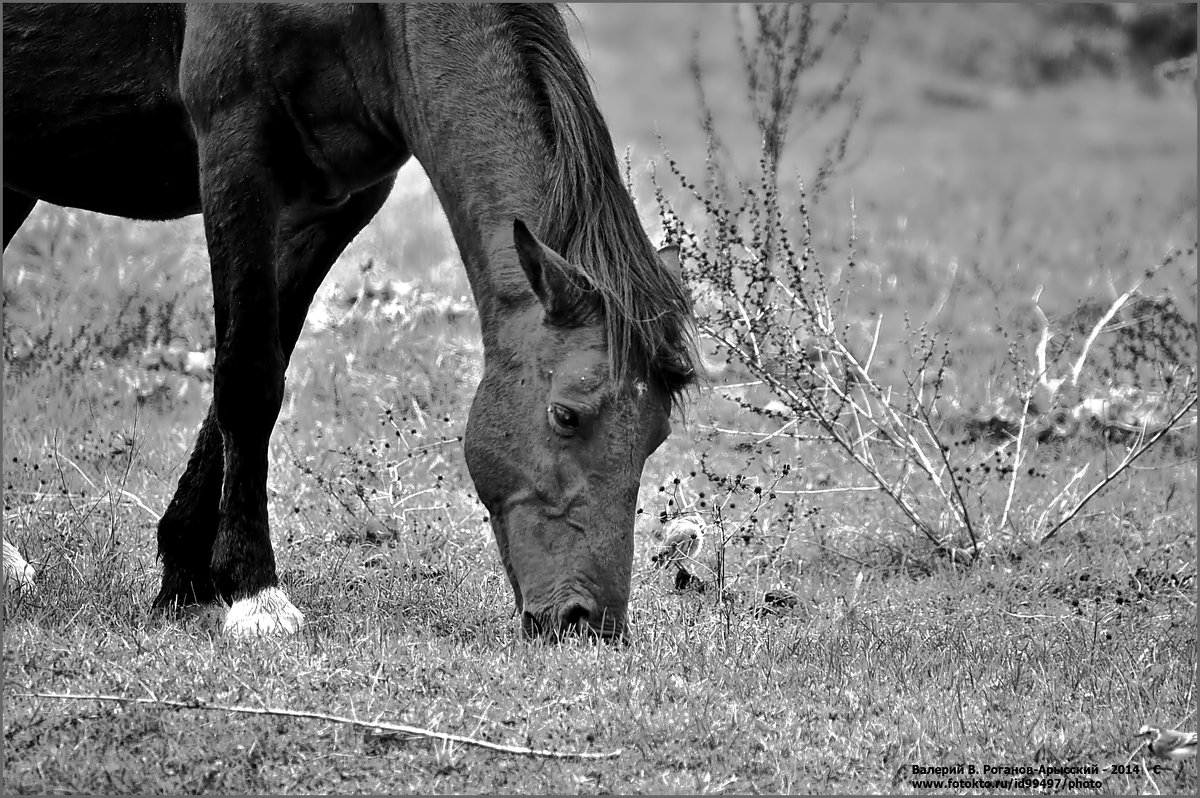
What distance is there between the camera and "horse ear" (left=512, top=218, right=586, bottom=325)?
147 inches

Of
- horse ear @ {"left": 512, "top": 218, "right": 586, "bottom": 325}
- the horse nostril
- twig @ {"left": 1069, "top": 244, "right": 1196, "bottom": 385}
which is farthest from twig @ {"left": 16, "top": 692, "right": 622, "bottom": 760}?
twig @ {"left": 1069, "top": 244, "right": 1196, "bottom": 385}

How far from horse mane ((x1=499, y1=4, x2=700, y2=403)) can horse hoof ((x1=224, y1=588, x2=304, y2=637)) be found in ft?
4.94

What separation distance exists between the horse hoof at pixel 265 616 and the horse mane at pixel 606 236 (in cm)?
151

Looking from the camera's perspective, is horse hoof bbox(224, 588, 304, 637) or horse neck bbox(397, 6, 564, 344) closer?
horse neck bbox(397, 6, 564, 344)

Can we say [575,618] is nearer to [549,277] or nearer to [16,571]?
[549,277]

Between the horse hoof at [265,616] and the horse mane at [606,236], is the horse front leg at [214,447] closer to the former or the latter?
the horse hoof at [265,616]

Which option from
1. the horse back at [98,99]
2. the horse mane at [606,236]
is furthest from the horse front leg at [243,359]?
the horse mane at [606,236]

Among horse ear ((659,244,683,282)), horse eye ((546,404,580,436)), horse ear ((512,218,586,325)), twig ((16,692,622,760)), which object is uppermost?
horse ear ((659,244,683,282))

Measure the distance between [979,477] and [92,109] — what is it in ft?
15.5

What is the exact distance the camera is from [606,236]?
12.9ft

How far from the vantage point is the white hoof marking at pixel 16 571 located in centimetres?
485

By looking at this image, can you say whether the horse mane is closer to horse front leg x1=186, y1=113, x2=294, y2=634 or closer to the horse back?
horse front leg x1=186, y1=113, x2=294, y2=634

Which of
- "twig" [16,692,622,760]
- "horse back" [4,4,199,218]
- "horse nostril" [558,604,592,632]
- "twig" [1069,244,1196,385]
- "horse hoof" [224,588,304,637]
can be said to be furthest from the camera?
"twig" [1069,244,1196,385]

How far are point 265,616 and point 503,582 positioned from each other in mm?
1212
